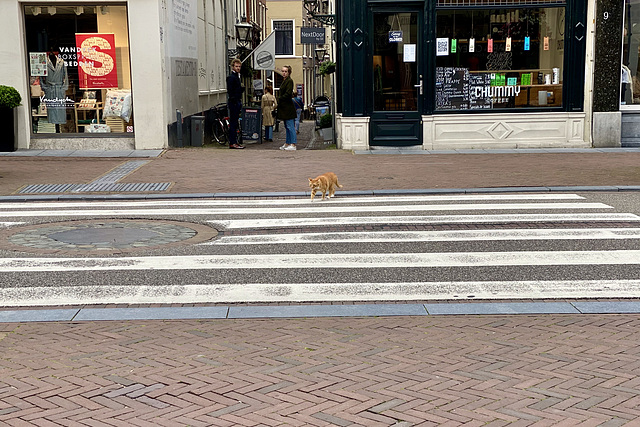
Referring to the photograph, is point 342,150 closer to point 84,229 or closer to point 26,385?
point 84,229

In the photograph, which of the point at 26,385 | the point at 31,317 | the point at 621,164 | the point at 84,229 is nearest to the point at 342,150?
the point at 621,164

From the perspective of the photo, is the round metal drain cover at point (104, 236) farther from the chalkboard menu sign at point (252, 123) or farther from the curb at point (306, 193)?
the chalkboard menu sign at point (252, 123)

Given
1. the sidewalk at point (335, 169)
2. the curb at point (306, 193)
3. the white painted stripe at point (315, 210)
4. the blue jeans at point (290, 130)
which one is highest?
the blue jeans at point (290, 130)

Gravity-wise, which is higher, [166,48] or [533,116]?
[166,48]

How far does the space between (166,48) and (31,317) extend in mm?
13942

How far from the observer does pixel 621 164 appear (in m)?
15.8

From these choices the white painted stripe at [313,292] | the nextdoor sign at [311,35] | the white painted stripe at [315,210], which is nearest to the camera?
the white painted stripe at [313,292]

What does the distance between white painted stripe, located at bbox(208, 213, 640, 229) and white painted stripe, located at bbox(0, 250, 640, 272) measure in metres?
1.83

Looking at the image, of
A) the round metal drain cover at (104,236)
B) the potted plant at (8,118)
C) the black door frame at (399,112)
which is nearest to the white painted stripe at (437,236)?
the round metal drain cover at (104,236)

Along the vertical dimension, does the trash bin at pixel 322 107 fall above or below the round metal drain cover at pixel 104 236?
above

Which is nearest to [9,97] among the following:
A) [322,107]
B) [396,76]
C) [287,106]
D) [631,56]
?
[287,106]

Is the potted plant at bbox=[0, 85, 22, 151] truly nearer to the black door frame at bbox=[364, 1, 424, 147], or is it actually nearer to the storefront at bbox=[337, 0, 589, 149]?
the storefront at bbox=[337, 0, 589, 149]

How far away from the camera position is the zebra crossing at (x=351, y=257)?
6.93 m

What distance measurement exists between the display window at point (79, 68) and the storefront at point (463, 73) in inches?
203
